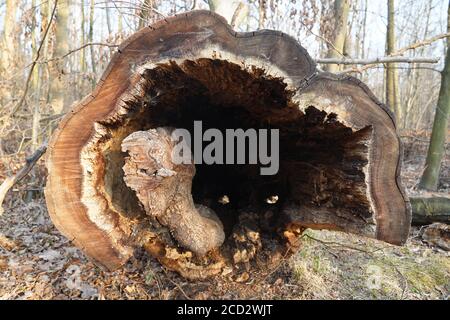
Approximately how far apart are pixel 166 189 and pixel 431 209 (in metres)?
2.89

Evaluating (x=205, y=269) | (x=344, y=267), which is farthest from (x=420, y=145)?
(x=205, y=269)

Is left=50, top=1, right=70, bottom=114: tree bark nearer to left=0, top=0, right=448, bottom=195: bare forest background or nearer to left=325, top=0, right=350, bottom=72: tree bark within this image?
left=0, top=0, right=448, bottom=195: bare forest background

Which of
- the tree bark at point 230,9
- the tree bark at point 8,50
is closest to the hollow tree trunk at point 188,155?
the tree bark at point 230,9

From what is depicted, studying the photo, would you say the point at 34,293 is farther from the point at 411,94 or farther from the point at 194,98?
the point at 411,94

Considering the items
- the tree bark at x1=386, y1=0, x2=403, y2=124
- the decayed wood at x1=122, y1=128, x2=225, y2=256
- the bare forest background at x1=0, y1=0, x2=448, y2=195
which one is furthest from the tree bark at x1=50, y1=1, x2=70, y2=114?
the tree bark at x1=386, y1=0, x2=403, y2=124

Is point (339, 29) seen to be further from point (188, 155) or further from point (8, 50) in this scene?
point (8, 50)

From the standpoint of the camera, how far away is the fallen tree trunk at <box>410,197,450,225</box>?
3.38 meters

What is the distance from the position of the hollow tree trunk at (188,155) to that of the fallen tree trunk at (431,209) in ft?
6.04

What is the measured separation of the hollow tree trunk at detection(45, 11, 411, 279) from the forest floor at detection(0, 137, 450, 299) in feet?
0.59

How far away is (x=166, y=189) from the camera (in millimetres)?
1932

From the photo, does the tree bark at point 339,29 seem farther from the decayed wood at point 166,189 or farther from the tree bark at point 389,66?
the decayed wood at point 166,189

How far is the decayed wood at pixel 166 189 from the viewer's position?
5.71 ft

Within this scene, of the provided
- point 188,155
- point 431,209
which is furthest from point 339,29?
point 188,155

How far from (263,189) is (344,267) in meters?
0.98
